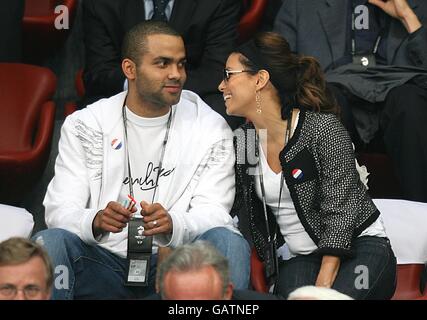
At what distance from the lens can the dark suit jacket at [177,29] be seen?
192 inches

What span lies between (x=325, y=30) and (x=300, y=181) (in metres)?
1.15

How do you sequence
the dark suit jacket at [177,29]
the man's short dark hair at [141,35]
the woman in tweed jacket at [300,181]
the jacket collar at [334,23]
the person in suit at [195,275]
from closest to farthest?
the person in suit at [195,275] → the woman in tweed jacket at [300,181] → the man's short dark hair at [141,35] → the dark suit jacket at [177,29] → the jacket collar at [334,23]

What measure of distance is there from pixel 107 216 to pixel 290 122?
28.5 inches

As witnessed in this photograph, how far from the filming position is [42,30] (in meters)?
5.31

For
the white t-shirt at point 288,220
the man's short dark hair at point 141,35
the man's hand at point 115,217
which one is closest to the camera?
the man's hand at point 115,217

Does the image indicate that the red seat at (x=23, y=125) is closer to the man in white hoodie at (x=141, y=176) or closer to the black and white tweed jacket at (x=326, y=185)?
→ the man in white hoodie at (x=141, y=176)

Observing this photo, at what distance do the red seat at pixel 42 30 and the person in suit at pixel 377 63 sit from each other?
3.14ft

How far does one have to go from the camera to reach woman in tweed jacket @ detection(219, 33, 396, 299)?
13.0 ft

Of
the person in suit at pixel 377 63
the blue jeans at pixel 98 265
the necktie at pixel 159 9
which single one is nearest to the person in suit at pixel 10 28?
the necktie at pixel 159 9

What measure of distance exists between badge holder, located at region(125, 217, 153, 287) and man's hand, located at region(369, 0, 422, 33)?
1616mm

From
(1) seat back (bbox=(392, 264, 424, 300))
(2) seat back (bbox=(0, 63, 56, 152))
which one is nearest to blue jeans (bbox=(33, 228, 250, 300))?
(1) seat back (bbox=(392, 264, 424, 300))

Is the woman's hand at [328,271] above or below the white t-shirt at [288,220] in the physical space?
below

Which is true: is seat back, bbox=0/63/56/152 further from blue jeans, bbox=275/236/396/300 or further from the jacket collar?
blue jeans, bbox=275/236/396/300
